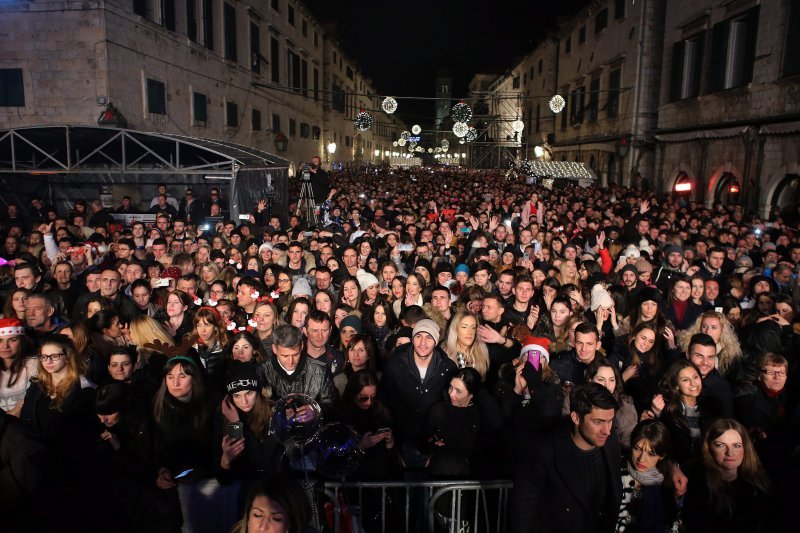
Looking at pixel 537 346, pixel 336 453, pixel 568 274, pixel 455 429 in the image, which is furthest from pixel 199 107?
pixel 336 453

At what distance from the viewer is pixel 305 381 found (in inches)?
186

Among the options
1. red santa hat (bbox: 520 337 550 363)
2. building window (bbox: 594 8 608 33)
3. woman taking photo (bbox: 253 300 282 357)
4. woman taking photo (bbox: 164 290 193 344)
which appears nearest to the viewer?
red santa hat (bbox: 520 337 550 363)

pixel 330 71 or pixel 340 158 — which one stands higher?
pixel 330 71

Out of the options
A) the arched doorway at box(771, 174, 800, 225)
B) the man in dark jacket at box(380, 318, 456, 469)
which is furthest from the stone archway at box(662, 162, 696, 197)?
the man in dark jacket at box(380, 318, 456, 469)

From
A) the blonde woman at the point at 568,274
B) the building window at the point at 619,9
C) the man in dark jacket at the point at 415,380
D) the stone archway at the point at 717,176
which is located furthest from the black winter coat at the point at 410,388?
the building window at the point at 619,9

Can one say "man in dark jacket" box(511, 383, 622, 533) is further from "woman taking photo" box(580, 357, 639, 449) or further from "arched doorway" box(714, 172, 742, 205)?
"arched doorway" box(714, 172, 742, 205)

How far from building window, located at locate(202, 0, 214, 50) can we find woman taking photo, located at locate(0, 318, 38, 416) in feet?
65.3

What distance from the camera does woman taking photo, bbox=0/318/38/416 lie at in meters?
4.59

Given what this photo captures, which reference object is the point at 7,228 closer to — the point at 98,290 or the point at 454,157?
the point at 98,290

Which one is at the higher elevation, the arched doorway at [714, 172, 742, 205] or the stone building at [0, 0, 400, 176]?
the stone building at [0, 0, 400, 176]

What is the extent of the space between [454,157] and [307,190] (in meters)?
94.3

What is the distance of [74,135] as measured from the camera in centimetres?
1459

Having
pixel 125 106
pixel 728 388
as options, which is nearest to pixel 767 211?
pixel 728 388

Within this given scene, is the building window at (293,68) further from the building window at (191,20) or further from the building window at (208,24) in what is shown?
the building window at (191,20)
